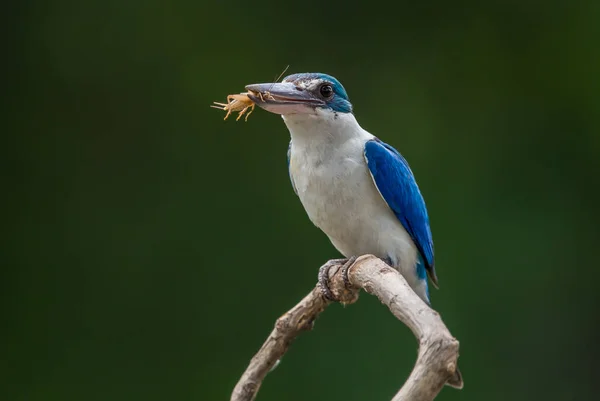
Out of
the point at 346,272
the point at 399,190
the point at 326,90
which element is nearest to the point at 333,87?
the point at 326,90

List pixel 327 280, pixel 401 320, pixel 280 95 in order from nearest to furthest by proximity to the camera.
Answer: pixel 401 320
pixel 280 95
pixel 327 280

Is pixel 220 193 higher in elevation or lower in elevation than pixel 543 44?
lower

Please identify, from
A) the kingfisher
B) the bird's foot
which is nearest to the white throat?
the kingfisher

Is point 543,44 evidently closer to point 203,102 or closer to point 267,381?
point 203,102

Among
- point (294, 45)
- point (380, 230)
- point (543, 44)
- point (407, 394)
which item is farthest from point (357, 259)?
point (543, 44)

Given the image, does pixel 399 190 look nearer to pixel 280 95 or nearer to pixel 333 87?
pixel 333 87

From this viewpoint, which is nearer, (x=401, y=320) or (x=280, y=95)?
(x=401, y=320)

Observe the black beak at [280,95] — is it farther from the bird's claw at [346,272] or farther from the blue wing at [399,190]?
the bird's claw at [346,272]
